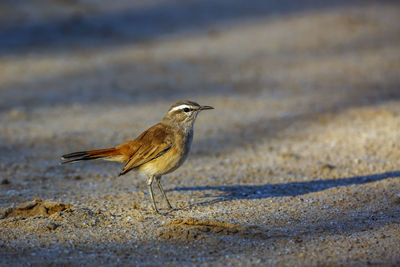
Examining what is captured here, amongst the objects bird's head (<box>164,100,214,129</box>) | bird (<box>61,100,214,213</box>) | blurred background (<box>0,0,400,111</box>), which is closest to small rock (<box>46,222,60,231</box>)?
bird (<box>61,100,214,213</box>)

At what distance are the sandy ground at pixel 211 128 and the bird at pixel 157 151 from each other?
551mm

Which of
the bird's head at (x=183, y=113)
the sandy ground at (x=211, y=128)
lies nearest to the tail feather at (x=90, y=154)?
the sandy ground at (x=211, y=128)

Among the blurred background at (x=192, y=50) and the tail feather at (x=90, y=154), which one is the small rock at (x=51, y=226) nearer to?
the tail feather at (x=90, y=154)

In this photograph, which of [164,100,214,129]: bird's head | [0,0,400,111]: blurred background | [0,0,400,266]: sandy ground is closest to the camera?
[0,0,400,266]: sandy ground

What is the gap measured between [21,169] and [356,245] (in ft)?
18.2

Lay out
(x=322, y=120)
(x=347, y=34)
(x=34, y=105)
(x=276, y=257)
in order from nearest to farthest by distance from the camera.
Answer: (x=276, y=257) < (x=322, y=120) < (x=34, y=105) < (x=347, y=34)

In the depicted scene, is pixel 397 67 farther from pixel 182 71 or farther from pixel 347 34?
pixel 182 71

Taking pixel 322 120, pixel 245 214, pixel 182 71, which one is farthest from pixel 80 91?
pixel 245 214

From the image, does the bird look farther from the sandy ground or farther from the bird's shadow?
the bird's shadow

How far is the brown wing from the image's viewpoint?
6.97 m

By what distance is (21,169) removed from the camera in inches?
344

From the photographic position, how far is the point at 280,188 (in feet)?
26.5

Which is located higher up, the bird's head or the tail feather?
the bird's head

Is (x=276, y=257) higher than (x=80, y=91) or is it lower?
lower
